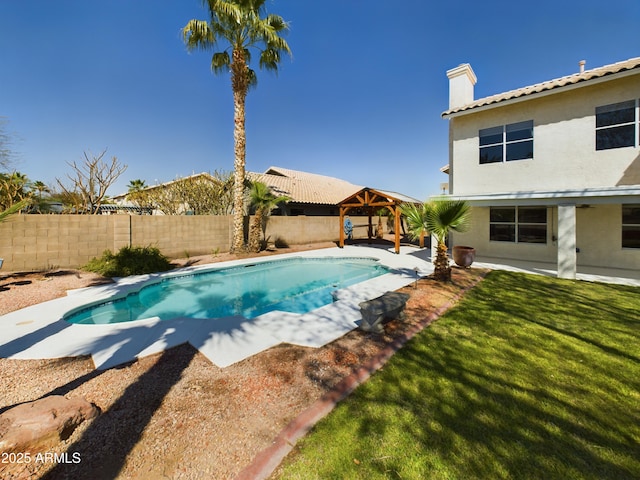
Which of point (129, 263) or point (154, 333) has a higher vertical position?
point (129, 263)

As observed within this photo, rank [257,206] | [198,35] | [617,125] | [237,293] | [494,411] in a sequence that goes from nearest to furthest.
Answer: [494,411] → [237,293] → [617,125] → [198,35] → [257,206]

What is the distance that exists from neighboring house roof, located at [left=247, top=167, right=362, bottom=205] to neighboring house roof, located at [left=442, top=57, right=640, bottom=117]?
1352 cm

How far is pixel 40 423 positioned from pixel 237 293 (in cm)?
739

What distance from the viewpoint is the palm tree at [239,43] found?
44.5 ft

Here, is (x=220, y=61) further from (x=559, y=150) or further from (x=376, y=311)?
(x=559, y=150)

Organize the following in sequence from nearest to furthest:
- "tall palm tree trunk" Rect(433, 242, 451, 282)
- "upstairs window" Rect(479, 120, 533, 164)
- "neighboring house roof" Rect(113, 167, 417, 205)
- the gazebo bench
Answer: the gazebo bench → "tall palm tree trunk" Rect(433, 242, 451, 282) → "upstairs window" Rect(479, 120, 533, 164) → "neighboring house roof" Rect(113, 167, 417, 205)

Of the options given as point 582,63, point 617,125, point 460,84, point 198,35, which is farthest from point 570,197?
point 198,35

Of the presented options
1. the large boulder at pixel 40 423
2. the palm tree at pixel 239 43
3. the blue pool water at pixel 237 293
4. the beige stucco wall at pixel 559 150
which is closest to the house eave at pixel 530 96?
the beige stucco wall at pixel 559 150

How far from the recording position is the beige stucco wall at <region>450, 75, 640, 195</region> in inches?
406

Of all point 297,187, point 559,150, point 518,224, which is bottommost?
point 518,224

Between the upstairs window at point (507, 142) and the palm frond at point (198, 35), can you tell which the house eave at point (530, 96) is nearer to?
the upstairs window at point (507, 142)

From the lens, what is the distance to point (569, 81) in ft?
34.8

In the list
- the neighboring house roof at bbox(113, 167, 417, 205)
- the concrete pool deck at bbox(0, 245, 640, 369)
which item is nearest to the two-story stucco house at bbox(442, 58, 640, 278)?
the concrete pool deck at bbox(0, 245, 640, 369)

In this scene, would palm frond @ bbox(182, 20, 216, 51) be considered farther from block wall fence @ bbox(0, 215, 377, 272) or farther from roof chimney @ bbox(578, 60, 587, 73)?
roof chimney @ bbox(578, 60, 587, 73)
